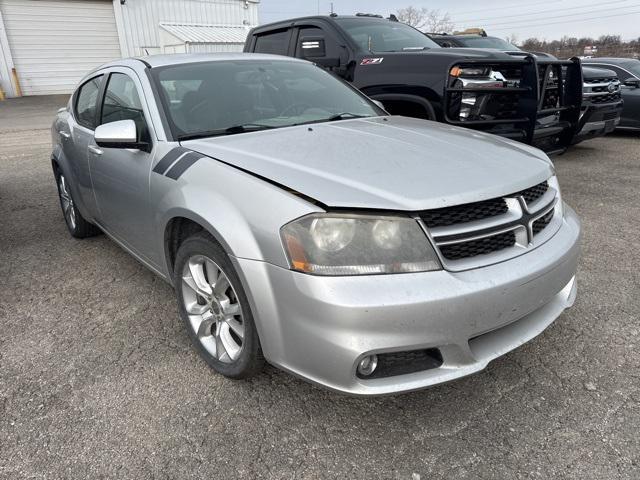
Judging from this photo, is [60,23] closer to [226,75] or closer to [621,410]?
[226,75]

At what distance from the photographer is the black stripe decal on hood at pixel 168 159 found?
2510mm

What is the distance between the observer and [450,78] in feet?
15.3

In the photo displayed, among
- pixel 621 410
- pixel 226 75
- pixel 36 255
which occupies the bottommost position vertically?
pixel 36 255

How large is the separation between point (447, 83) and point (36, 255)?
3924 mm

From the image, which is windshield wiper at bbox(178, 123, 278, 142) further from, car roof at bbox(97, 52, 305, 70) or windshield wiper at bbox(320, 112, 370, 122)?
car roof at bbox(97, 52, 305, 70)

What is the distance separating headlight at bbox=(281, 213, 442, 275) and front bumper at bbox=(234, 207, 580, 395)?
43 mm

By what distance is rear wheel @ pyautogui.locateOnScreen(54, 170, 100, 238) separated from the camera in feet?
13.9

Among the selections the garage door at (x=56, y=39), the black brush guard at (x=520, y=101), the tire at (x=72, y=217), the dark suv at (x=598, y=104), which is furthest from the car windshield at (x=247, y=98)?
the garage door at (x=56, y=39)

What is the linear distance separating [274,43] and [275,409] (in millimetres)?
5432

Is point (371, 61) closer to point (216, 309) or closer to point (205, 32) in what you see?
point (216, 309)

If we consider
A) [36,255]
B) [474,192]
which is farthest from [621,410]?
[36,255]

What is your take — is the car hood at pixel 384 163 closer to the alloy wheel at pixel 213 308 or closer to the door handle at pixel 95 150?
the alloy wheel at pixel 213 308

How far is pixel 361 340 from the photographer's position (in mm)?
1773

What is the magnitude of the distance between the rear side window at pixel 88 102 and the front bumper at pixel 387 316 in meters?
2.37
